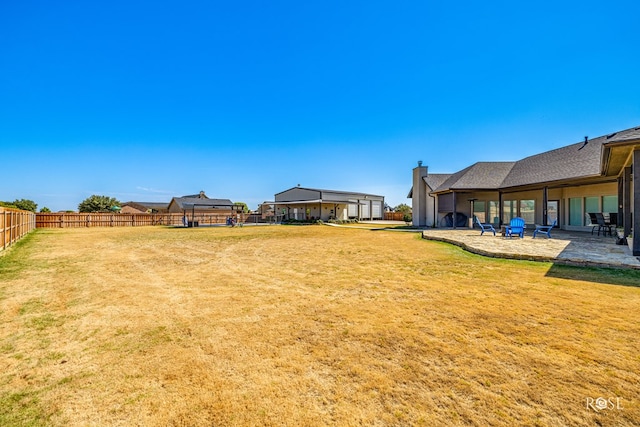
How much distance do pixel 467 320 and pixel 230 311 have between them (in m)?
3.30

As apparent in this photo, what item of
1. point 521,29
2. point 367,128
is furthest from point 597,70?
point 367,128

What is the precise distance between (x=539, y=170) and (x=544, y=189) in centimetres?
223

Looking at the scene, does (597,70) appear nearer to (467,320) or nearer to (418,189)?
(418,189)

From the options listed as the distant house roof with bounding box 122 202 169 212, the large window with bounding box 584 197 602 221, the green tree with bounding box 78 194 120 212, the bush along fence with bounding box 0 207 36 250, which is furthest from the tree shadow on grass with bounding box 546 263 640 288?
the distant house roof with bounding box 122 202 169 212

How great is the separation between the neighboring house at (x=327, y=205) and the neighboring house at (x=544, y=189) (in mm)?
11948

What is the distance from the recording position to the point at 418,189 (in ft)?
73.7

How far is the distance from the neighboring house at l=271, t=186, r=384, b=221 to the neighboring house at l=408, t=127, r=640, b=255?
39.2 feet

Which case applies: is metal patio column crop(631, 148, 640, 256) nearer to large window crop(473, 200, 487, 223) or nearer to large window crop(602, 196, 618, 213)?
large window crop(602, 196, 618, 213)

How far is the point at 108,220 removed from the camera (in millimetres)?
28031

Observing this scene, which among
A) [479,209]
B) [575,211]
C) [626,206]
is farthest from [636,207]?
[479,209]

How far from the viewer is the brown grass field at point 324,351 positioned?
189 centimetres

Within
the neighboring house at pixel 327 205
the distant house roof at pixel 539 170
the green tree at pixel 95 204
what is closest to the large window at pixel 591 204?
the distant house roof at pixel 539 170

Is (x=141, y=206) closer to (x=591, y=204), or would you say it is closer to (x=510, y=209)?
(x=510, y=209)

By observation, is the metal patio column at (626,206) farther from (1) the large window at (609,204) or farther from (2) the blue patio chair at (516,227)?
(1) the large window at (609,204)
